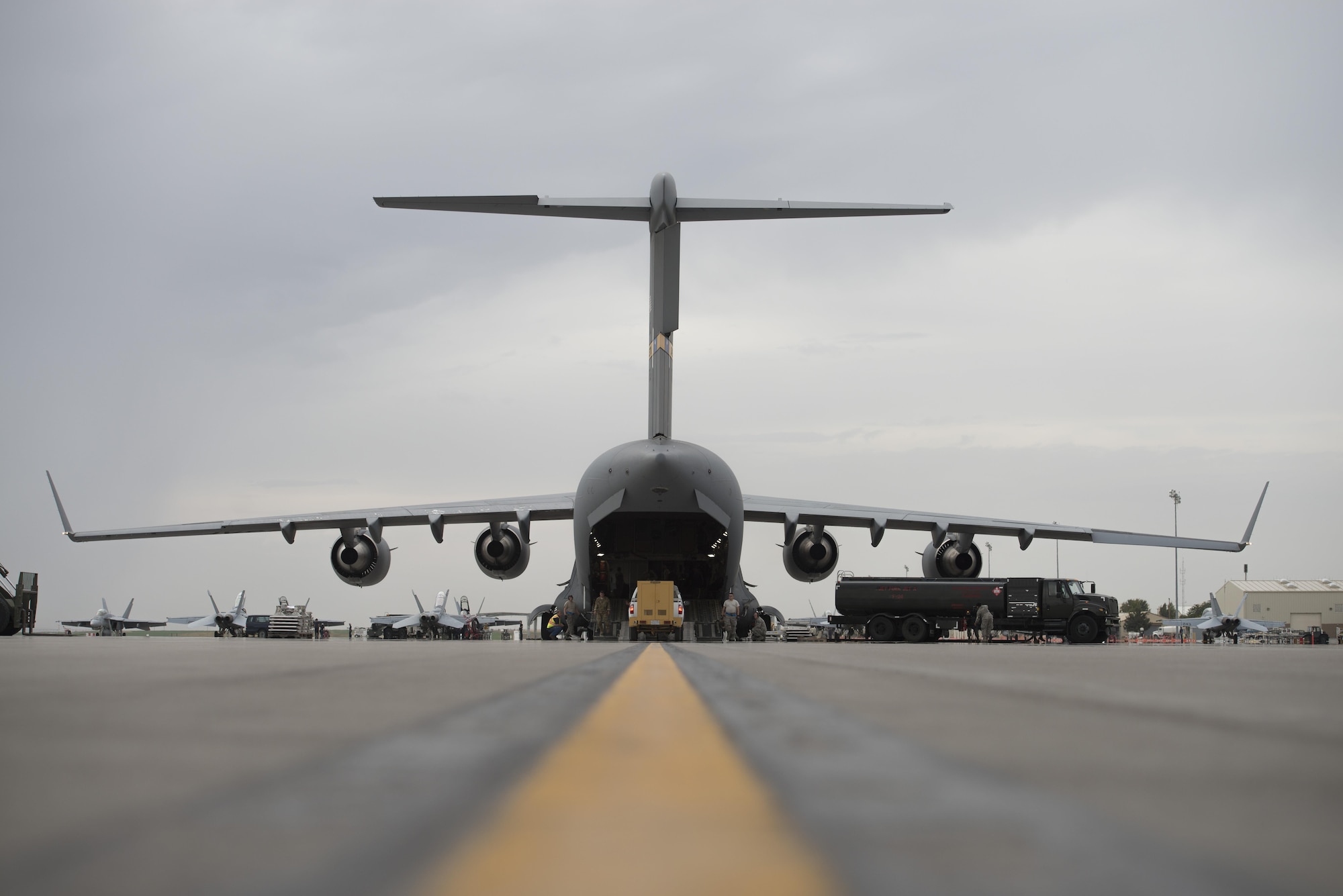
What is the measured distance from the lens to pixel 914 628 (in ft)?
102

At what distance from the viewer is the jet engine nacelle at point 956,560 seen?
26.1m

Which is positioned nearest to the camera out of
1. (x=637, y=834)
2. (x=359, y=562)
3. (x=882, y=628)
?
(x=637, y=834)

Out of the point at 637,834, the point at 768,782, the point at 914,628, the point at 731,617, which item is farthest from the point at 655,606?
the point at 637,834

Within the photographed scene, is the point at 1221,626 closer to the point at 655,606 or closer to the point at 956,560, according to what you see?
the point at 956,560

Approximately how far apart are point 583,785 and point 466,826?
1.20ft

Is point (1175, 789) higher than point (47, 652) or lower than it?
higher

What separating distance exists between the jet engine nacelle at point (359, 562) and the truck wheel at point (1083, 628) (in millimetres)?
20071

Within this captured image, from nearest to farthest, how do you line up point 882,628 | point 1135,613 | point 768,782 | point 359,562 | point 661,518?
point 768,782 → point 661,518 → point 359,562 → point 882,628 → point 1135,613

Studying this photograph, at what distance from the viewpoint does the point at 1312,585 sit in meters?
83.9

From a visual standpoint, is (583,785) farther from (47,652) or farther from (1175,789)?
(47,652)

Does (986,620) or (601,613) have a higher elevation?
(601,613)

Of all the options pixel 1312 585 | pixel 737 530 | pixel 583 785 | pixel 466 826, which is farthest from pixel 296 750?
pixel 1312 585

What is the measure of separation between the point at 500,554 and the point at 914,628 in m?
13.9

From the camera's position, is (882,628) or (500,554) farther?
(882,628)
